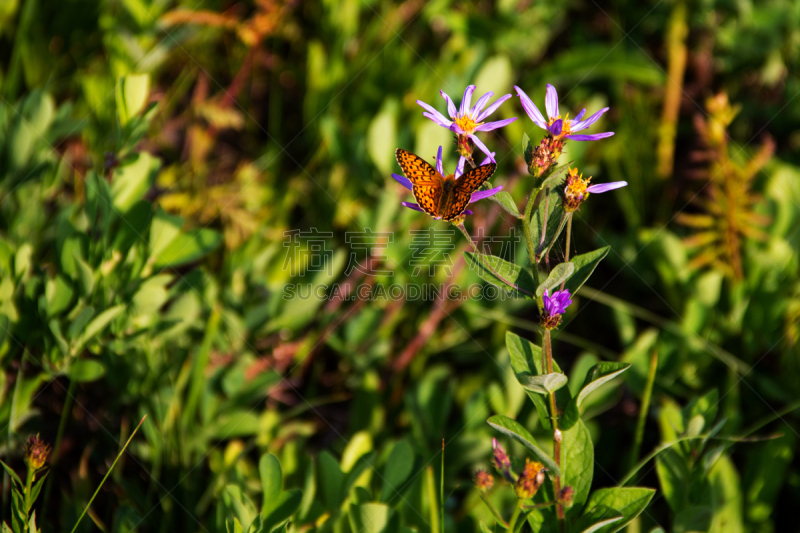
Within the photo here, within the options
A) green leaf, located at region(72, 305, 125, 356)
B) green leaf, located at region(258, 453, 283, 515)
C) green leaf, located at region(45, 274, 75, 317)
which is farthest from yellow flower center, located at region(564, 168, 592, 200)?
green leaf, located at region(45, 274, 75, 317)

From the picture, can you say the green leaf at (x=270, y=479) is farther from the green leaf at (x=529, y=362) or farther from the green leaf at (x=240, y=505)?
the green leaf at (x=529, y=362)

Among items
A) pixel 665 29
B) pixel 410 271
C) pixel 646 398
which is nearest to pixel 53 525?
pixel 410 271

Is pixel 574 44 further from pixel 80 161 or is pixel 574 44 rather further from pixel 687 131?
pixel 80 161

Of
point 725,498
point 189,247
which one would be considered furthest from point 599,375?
point 189,247

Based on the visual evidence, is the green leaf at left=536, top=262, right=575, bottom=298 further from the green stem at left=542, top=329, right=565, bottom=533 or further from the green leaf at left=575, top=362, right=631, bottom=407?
the green leaf at left=575, top=362, right=631, bottom=407

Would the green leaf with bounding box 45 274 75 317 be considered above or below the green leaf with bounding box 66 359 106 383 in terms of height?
above

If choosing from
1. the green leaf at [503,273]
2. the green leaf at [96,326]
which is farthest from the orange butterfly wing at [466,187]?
the green leaf at [96,326]
